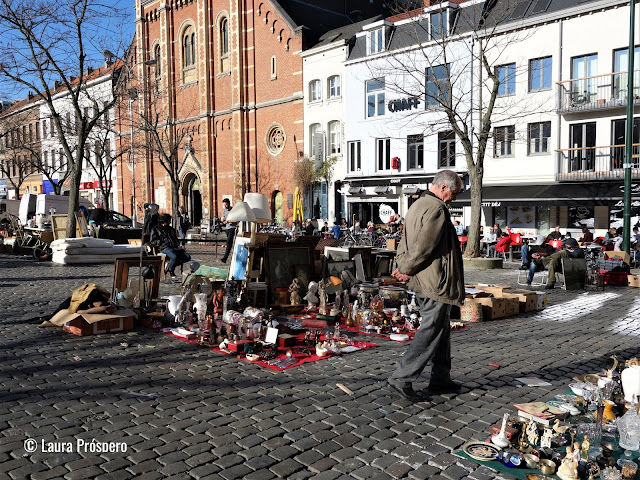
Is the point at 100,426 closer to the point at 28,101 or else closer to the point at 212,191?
the point at 212,191

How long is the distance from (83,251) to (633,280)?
582 inches

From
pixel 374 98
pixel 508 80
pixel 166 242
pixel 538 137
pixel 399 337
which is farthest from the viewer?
pixel 374 98

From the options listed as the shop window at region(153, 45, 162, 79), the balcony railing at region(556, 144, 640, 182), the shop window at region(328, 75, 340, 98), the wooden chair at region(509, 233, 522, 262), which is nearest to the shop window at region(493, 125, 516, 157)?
the balcony railing at region(556, 144, 640, 182)

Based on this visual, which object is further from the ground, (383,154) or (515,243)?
(383,154)

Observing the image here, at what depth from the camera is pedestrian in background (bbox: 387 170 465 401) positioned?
4.72m

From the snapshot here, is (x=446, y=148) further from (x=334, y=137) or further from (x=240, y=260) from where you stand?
(x=240, y=260)

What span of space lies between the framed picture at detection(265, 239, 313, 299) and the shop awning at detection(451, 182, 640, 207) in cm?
1654

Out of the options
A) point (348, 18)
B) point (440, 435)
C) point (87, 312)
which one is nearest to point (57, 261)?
point (87, 312)

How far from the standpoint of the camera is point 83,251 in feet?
54.4

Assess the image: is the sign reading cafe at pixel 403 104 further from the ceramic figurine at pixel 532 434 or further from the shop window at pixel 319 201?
the ceramic figurine at pixel 532 434

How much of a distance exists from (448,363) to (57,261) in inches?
586

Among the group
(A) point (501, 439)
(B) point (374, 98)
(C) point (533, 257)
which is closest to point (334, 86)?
(B) point (374, 98)

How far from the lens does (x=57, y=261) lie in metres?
16.8

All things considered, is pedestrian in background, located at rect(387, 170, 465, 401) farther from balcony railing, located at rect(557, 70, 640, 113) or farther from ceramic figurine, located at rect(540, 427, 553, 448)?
balcony railing, located at rect(557, 70, 640, 113)
